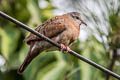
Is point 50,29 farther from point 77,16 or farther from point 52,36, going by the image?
point 77,16

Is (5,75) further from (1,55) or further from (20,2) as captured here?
(20,2)

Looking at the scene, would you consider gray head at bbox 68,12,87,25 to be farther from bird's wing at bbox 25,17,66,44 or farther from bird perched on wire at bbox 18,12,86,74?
bird's wing at bbox 25,17,66,44

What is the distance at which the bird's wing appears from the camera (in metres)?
5.14

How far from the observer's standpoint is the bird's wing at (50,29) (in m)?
5.14

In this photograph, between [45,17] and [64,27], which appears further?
[45,17]

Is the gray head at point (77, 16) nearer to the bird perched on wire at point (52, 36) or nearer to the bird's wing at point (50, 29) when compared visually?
the bird perched on wire at point (52, 36)

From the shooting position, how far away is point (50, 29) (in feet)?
17.0

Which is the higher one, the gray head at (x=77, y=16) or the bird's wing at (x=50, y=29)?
the bird's wing at (x=50, y=29)

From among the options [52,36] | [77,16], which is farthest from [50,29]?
[77,16]

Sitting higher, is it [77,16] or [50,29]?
[50,29]

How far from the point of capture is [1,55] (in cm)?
671

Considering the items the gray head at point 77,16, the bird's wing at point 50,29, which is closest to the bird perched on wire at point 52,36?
the bird's wing at point 50,29

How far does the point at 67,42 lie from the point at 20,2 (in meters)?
1.98

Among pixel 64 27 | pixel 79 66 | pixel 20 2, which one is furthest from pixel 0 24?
pixel 64 27
